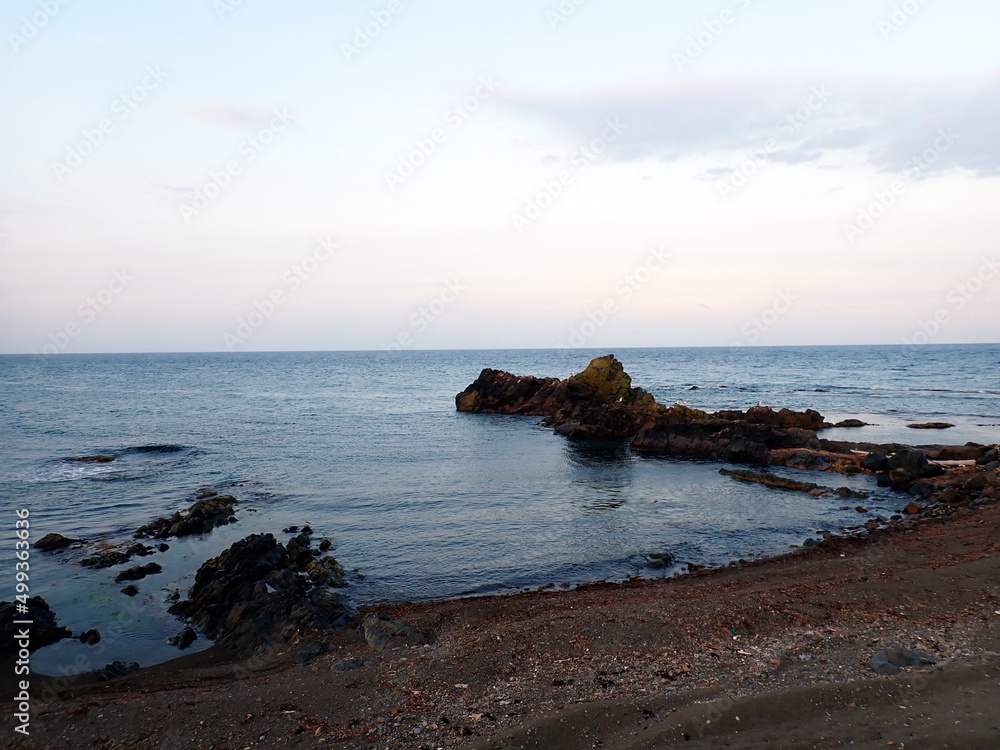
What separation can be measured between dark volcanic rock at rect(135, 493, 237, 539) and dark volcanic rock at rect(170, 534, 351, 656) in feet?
17.1

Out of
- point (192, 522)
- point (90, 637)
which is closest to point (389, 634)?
point (90, 637)

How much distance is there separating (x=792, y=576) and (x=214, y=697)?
45.8 feet

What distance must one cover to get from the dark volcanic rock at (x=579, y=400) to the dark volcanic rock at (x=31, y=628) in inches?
1448

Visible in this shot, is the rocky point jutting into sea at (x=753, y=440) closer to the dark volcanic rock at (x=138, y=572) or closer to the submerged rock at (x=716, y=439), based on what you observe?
the submerged rock at (x=716, y=439)

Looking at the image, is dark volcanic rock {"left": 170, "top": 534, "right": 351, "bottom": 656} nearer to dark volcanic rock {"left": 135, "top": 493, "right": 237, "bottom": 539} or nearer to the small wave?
dark volcanic rock {"left": 135, "top": 493, "right": 237, "bottom": 539}

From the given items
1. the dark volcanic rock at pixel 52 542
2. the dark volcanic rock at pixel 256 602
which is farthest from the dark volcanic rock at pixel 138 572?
the dark volcanic rock at pixel 52 542

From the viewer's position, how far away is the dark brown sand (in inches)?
333

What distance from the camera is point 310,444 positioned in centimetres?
4262

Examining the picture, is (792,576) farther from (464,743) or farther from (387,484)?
(387,484)

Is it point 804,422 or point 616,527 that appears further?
point 804,422

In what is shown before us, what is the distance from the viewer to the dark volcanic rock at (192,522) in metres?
22.4

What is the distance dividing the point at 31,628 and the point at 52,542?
815cm

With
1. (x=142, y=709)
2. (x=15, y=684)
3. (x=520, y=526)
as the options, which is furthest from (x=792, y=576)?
(x=15, y=684)

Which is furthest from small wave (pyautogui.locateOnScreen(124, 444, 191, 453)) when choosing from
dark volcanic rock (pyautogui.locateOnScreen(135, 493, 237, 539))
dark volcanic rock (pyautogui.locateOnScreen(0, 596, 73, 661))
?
dark volcanic rock (pyautogui.locateOnScreen(0, 596, 73, 661))
